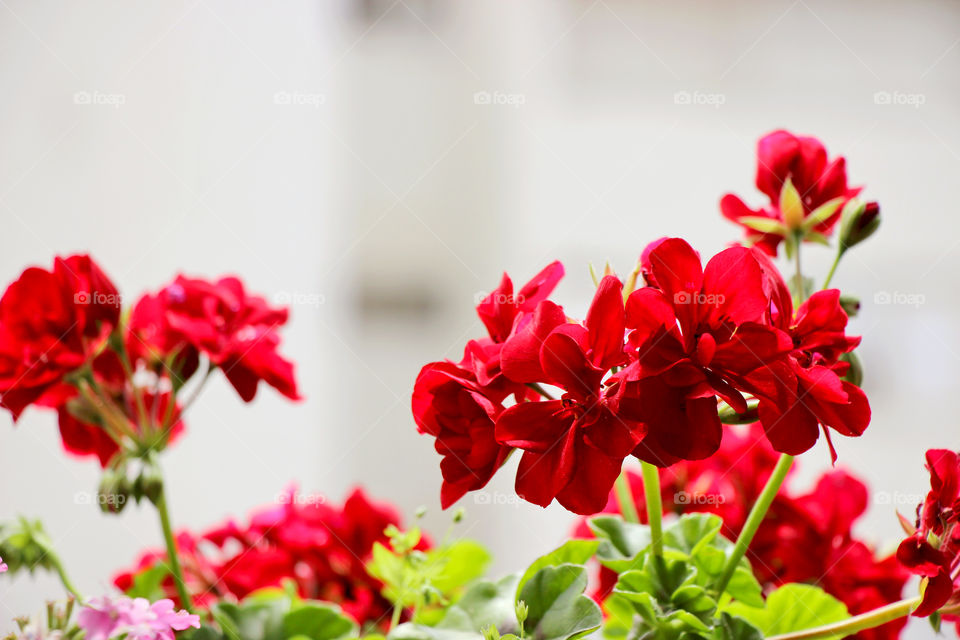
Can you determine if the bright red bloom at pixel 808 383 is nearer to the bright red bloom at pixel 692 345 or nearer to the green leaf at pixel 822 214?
the bright red bloom at pixel 692 345

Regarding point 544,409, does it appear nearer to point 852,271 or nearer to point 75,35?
point 75,35

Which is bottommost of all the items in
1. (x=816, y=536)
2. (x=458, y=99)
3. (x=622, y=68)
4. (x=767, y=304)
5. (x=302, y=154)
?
(x=816, y=536)

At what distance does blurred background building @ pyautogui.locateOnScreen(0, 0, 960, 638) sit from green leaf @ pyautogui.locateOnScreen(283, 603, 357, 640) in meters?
1.18

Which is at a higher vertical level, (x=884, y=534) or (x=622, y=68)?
(x=622, y=68)

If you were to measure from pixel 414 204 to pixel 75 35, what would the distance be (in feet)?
2.21

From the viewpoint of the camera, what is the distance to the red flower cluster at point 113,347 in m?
0.42

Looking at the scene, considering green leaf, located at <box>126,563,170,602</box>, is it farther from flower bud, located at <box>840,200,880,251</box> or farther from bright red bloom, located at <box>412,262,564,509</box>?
flower bud, located at <box>840,200,880,251</box>

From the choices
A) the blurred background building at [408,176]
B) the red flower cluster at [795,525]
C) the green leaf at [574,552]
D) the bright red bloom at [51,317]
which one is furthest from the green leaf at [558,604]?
the blurred background building at [408,176]

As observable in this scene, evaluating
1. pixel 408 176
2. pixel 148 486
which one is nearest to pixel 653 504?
pixel 148 486

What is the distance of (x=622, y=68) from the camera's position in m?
1.63

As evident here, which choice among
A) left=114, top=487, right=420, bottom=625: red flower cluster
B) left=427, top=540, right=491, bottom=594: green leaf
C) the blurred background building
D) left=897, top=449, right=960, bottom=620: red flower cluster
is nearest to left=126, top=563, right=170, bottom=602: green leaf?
left=114, top=487, right=420, bottom=625: red flower cluster

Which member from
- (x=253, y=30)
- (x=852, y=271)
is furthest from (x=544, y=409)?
(x=852, y=271)

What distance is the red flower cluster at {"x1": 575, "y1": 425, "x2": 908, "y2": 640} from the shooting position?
1.48 feet

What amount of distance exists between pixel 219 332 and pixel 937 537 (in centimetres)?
36
